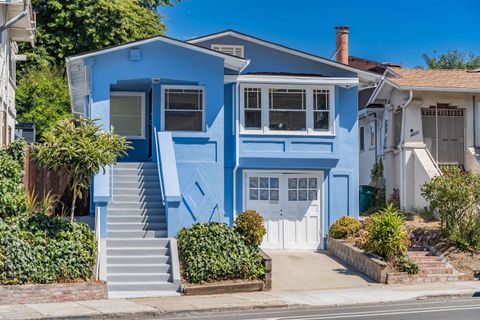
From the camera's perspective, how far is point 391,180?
2852 centimetres

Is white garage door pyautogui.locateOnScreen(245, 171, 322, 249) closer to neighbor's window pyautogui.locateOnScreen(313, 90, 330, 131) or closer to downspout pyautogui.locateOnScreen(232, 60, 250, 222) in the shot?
downspout pyautogui.locateOnScreen(232, 60, 250, 222)

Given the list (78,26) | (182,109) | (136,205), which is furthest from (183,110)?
(78,26)

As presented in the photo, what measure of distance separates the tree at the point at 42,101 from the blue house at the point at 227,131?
8.31 meters

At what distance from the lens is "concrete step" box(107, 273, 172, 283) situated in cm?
1788

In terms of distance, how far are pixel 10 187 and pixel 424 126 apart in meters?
15.9

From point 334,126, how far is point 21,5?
34.3ft

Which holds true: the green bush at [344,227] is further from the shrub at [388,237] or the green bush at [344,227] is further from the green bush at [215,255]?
the green bush at [215,255]

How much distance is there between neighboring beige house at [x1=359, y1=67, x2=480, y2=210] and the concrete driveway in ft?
17.4

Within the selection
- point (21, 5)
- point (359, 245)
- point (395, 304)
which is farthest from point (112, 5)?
point (395, 304)

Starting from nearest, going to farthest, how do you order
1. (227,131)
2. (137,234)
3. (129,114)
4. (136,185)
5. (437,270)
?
(137,234) → (437,270) → (136,185) → (227,131) → (129,114)

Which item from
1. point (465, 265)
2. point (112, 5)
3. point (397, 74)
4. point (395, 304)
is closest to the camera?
point (395, 304)

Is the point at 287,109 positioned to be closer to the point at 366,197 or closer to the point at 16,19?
the point at 366,197

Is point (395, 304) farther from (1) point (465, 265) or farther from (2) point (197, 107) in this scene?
(2) point (197, 107)

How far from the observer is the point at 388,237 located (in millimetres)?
20422
